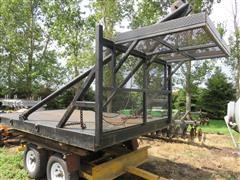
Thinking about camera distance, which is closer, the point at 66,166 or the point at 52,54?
the point at 66,166

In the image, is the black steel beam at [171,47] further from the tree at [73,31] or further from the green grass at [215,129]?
the tree at [73,31]

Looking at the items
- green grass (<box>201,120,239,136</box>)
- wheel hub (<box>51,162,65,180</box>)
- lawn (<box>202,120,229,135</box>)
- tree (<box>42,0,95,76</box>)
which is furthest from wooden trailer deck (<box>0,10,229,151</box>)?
tree (<box>42,0,95,76</box>)

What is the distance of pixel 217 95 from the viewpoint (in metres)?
17.9

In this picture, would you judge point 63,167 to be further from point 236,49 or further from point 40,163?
point 236,49

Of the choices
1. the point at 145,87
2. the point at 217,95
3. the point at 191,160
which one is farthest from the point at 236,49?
the point at 145,87

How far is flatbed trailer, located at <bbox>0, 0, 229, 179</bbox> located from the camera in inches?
129

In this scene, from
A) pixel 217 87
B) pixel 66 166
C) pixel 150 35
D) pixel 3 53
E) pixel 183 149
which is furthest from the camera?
pixel 217 87

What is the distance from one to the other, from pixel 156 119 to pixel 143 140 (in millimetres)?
3581

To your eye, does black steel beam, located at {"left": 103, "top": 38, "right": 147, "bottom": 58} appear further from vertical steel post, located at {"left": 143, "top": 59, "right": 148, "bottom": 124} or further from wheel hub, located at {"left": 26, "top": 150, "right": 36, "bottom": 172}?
wheel hub, located at {"left": 26, "top": 150, "right": 36, "bottom": 172}

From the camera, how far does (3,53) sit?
666 inches

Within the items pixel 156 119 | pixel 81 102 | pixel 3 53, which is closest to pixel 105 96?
pixel 81 102

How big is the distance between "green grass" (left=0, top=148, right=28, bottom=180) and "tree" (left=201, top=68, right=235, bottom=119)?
14346 millimetres

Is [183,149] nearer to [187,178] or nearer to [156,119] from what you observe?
[187,178]

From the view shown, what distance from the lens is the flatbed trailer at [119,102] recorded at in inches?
129
